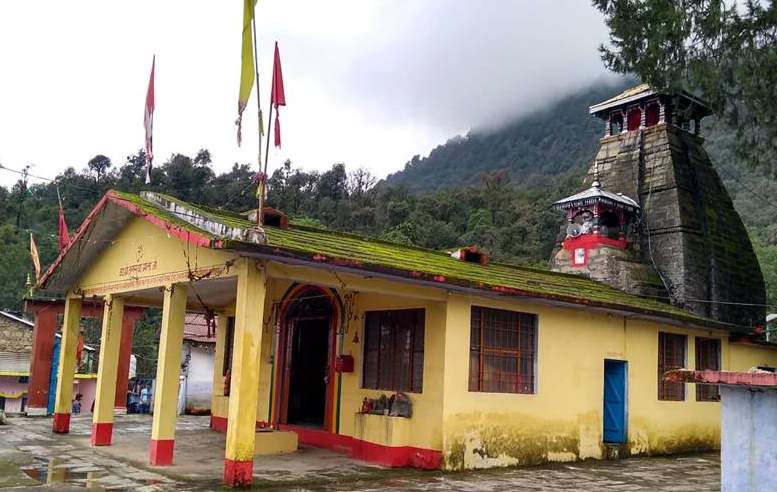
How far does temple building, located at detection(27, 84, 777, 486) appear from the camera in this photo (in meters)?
10.6

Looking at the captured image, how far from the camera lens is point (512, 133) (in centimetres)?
10350

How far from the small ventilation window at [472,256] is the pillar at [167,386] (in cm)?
623

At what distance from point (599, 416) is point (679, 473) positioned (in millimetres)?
1978

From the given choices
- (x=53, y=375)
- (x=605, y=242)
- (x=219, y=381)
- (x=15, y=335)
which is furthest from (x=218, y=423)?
(x=15, y=335)

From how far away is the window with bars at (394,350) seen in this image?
1234 cm

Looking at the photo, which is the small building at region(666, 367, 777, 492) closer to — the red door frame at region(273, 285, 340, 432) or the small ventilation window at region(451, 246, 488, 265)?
the red door frame at region(273, 285, 340, 432)

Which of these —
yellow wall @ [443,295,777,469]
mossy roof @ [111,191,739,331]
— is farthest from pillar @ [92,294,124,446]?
yellow wall @ [443,295,777,469]

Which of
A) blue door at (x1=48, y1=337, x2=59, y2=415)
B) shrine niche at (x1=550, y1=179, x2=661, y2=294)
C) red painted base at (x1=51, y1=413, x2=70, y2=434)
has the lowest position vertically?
red painted base at (x1=51, y1=413, x2=70, y2=434)

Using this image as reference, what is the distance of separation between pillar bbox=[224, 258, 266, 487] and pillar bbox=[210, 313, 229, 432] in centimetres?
683

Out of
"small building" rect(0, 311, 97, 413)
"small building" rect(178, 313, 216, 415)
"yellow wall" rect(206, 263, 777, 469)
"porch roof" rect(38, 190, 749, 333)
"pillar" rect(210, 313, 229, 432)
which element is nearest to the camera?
"porch roof" rect(38, 190, 749, 333)

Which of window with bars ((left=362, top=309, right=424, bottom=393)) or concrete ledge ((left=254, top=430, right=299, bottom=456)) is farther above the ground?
window with bars ((left=362, top=309, right=424, bottom=393))

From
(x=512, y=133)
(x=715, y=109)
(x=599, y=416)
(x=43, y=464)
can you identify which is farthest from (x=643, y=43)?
(x=512, y=133)

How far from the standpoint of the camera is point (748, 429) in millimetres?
6578

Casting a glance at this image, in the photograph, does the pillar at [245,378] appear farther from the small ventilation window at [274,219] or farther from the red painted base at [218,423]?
the red painted base at [218,423]
